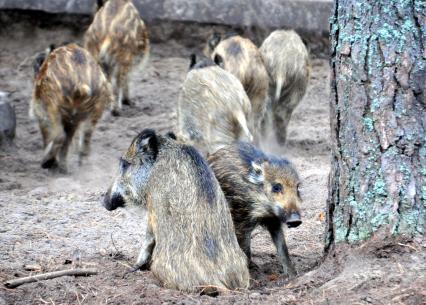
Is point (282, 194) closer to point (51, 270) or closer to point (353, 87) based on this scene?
point (353, 87)

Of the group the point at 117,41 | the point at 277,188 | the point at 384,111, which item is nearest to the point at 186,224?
the point at 277,188

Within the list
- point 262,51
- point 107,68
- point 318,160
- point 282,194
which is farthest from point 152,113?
point 282,194

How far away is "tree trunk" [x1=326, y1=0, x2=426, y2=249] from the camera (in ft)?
14.8

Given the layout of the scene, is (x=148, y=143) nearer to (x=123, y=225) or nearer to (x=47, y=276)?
(x=47, y=276)

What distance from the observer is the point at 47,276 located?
5.03 meters

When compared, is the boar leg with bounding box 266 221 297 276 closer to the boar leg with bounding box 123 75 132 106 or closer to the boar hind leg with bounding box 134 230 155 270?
the boar hind leg with bounding box 134 230 155 270

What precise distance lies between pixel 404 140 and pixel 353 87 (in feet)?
1.21

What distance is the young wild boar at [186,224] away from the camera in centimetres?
481

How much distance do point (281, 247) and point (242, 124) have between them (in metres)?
2.45

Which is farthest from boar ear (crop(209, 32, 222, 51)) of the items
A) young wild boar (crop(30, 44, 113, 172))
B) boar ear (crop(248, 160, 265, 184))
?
boar ear (crop(248, 160, 265, 184))

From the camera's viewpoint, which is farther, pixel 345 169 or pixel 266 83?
pixel 266 83

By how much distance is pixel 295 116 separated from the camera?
10469 mm

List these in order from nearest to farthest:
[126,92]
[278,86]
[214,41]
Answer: [278,86]
[214,41]
[126,92]

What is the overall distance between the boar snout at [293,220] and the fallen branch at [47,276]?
111 cm
